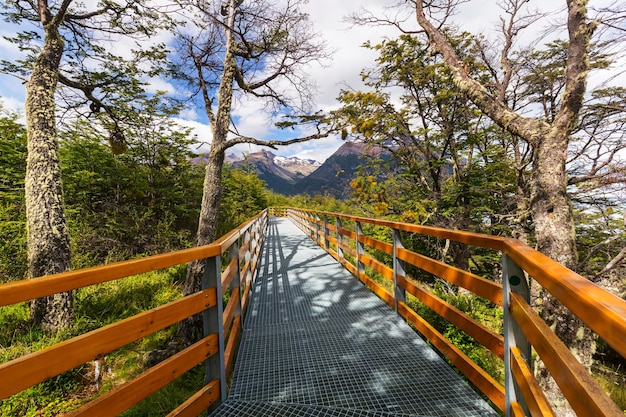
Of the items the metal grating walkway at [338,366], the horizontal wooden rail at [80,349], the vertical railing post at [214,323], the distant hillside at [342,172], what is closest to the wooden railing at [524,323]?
the metal grating walkway at [338,366]

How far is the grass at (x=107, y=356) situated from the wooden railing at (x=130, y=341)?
5.39 feet

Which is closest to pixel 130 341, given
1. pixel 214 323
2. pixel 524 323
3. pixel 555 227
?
pixel 214 323

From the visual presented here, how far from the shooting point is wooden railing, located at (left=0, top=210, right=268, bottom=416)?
0.90 meters

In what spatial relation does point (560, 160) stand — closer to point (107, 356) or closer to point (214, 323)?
point (214, 323)

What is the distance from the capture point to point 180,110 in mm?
9031

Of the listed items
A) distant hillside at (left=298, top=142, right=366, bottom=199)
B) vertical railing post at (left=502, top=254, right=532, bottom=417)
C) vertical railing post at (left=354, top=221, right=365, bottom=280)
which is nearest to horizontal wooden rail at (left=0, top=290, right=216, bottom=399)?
vertical railing post at (left=502, top=254, right=532, bottom=417)

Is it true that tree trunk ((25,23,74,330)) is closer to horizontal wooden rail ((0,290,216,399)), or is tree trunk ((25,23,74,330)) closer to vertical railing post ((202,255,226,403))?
vertical railing post ((202,255,226,403))

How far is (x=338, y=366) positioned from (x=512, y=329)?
128 centimetres

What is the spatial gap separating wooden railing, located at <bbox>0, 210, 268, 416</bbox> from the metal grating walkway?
32 centimetres

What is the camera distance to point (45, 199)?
4328 millimetres

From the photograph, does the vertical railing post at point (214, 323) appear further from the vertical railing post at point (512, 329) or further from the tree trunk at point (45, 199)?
the tree trunk at point (45, 199)

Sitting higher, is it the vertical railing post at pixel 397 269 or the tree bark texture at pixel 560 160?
the tree bark texture at pixel 560 160

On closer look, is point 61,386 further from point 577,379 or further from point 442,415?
point 577,379

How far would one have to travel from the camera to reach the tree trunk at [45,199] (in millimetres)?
4188
